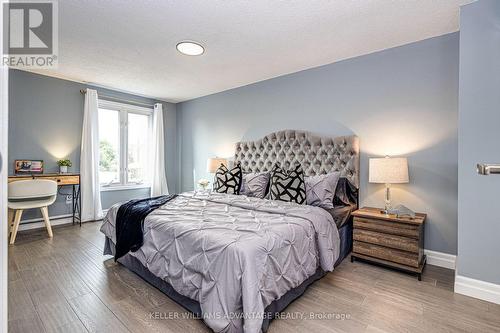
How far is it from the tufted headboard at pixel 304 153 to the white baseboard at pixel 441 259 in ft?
3.55

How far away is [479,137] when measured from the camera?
2137 millimetres

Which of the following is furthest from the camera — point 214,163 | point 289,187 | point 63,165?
point 214,163

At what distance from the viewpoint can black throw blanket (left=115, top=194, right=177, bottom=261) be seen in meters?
2.40

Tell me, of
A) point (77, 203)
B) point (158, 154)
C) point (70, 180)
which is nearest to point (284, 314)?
point (70, 180)

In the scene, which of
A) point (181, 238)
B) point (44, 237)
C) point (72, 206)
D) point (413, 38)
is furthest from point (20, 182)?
point (413, 38)

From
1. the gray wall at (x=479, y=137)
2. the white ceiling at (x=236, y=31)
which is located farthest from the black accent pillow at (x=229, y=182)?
the gray wall at (x=479, y=137)

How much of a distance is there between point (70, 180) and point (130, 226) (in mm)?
2449

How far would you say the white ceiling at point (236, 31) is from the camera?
7.43ft

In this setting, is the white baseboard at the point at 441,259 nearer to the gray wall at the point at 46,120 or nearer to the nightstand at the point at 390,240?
the nightstand at the point at 390,240

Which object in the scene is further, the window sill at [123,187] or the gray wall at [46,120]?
the window sill at [123,187]

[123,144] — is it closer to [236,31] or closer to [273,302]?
[236,31]

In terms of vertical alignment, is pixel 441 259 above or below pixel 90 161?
below

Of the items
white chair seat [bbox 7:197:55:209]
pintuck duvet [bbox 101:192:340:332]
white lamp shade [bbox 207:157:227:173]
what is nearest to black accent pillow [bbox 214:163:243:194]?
white lamp shade [bbox 207:157:227:173]

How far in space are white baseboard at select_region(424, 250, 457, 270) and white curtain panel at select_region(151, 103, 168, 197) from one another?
4.96 m
